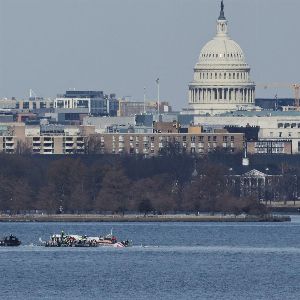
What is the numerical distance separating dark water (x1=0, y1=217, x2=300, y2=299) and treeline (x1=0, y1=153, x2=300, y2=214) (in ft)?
62.8

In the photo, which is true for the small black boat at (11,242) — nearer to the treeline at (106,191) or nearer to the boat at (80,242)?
the boat at (80,242)

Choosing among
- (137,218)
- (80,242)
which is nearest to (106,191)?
(137,218)

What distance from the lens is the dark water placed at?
112 m

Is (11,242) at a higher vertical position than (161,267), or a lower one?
higher

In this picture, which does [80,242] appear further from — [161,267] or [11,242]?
[161,267]

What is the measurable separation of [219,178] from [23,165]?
40.3ft

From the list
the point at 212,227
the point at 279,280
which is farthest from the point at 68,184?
the point at 279,280

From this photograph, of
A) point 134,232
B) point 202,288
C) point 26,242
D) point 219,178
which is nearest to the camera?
point 202,288

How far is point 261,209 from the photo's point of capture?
170 meters

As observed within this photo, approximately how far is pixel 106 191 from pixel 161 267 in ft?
171

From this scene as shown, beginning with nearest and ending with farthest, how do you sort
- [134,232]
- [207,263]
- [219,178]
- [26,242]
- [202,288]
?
[202,288] < [207,263] < [26,242] < [134,232] < [219,178]

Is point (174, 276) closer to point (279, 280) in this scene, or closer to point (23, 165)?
point (279, 280)

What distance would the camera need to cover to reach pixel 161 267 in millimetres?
123188

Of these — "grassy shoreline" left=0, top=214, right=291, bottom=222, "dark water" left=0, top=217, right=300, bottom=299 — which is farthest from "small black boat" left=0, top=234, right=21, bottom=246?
"grassy shoreline" left=0, top=214, right=291, bottom=222
